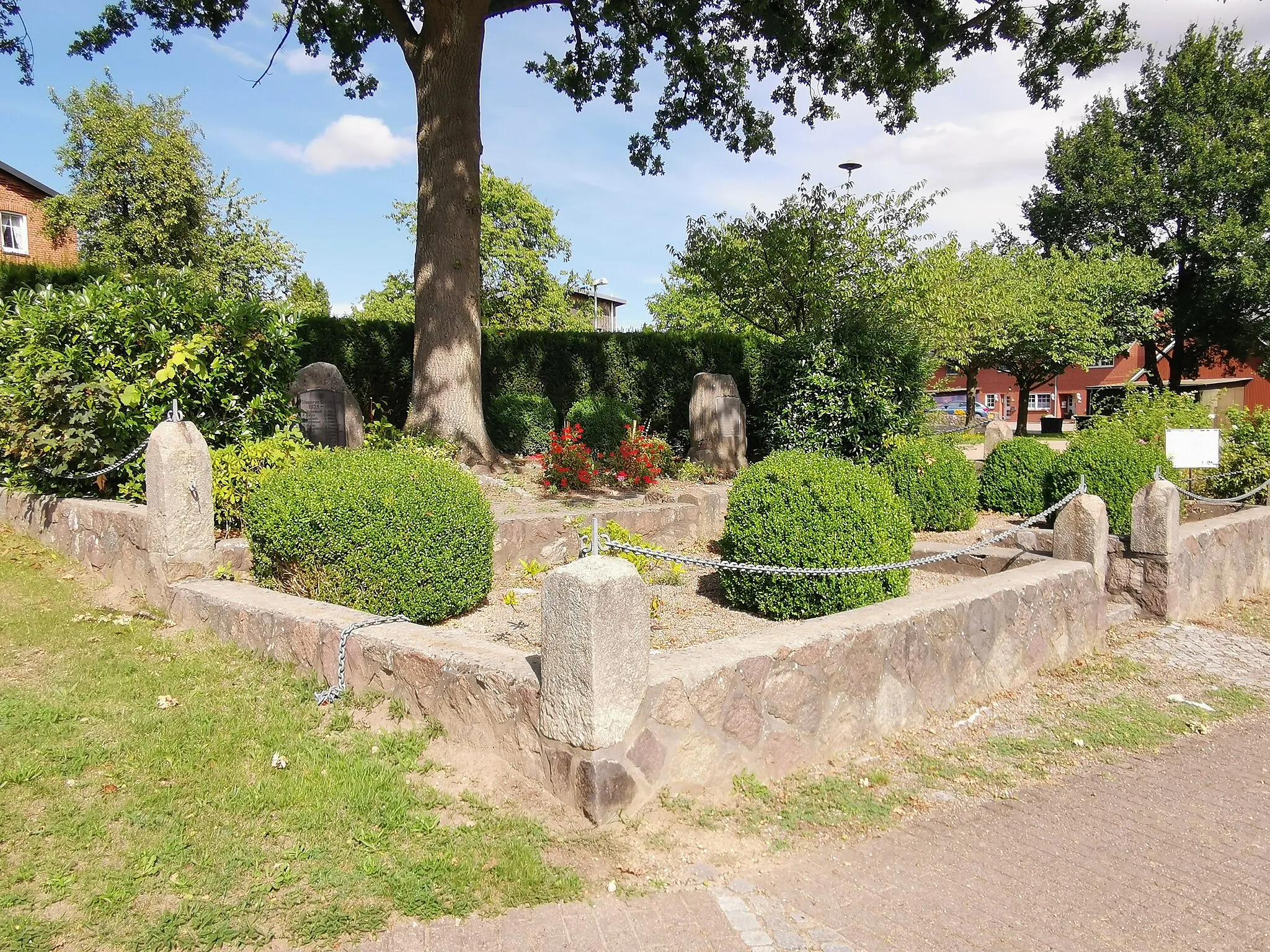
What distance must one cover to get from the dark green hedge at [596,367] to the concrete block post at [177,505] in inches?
289

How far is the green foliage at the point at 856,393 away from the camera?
1145cm

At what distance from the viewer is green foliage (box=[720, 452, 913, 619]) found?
16.6 ft

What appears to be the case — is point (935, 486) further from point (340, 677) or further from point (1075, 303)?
point (1075, 303)

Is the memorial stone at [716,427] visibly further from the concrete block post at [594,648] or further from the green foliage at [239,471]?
the concrete block post at [594,648]

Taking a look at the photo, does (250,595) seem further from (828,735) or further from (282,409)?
(828,735)

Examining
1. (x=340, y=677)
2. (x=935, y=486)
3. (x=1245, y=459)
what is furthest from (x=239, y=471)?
(x=1245, y=459)

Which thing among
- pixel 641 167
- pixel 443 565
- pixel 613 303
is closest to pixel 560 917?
pixel 443 565

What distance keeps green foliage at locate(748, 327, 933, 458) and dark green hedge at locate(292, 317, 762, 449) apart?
73.8 inches

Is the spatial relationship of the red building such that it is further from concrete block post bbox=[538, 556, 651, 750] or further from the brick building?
the brick building

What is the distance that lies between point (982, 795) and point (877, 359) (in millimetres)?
8564

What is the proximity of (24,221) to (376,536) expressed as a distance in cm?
2703

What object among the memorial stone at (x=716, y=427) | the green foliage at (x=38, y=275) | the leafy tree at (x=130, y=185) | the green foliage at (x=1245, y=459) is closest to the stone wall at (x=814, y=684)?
the green foliage at (x=1245, y=459)

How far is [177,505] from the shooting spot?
17.4 ft

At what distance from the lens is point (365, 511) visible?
4.82 meters
